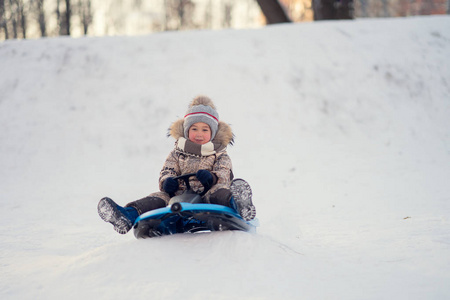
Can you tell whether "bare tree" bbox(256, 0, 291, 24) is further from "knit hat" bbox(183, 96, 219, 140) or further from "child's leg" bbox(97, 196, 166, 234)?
"child's leg" bbox(97, 196, 166, 234)

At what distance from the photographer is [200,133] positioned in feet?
10.9

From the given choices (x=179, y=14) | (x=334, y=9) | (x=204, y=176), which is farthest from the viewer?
(x=179, y=14)

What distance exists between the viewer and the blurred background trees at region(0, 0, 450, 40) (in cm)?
2170

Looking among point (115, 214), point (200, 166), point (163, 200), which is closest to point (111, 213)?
point (115, 214)

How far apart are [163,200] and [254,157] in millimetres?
3693

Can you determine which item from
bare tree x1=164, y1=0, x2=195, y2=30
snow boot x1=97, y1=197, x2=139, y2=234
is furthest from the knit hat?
bare tree x1=164, y1=0, x2=195, y2=30

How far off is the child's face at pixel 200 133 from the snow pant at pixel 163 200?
52 centimetres

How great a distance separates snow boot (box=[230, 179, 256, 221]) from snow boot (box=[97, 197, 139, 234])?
759 millimetres

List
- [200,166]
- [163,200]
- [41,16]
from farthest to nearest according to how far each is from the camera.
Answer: [41,16] < [200,166] < [163,200]

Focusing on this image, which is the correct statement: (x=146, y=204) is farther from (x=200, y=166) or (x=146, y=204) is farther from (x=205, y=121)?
(x=205, y=121)

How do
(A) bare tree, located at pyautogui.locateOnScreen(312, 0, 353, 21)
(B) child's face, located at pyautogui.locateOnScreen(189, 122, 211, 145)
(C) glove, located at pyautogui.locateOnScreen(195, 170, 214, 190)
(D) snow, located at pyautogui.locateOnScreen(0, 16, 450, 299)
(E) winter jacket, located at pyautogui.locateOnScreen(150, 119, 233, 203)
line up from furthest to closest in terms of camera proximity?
(A) bare tree, located at pyautogui.locateOnScreen(312, 0, 353, 21), (B) child's face, located at pyautogui.locateOnScreen(189, 122, 211, 145), (E) winter jacket, located at pyautogui.locateOnScreen(150, 119, 233, 203), (C) glove, located at pyautogui.locateOnScreen(195, 170, 214, 190), (D) snow, located at pyautogui.locateOnScreen(0, 16, 450, 299)

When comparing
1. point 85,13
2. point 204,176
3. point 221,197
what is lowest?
point 221,197

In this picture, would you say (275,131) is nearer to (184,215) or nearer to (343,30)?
(343,30)

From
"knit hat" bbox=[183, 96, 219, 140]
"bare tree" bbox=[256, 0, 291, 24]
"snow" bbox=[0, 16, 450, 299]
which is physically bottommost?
"snow" bbox=[0, 16, 450, 299]
